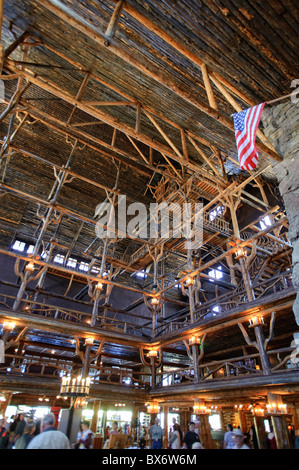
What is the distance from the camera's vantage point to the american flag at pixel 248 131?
14.6 ft

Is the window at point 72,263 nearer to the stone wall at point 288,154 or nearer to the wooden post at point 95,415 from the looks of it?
the wooden post at point 95,415

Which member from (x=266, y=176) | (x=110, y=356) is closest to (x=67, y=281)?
(x=110, y=356)

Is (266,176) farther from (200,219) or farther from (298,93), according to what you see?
(298,93)

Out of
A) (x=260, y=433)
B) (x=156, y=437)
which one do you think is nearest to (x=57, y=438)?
(x=156, y=437)

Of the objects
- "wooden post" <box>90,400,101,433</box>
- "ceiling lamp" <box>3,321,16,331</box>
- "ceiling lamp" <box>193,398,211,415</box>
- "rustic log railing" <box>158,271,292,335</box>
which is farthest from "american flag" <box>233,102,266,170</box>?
"wooden post" <box>90,400,101,433</box>

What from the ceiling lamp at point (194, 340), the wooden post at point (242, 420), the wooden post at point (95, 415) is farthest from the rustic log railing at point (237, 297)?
the wooden post at point (95, 415)

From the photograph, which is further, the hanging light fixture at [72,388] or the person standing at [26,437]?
the hanging light fixture at [72,388]

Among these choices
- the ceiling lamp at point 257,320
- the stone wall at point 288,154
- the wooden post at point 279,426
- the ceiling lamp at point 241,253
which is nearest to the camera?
the stone wall at point 288,154

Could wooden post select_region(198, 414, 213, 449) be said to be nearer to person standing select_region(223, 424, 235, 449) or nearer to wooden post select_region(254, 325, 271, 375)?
person standing select_region(223, 424, 235, 449)

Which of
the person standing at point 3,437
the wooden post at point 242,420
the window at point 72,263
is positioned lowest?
the person standing at point 3,437

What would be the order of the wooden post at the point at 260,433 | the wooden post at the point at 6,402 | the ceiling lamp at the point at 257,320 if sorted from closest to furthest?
the ceiling lamp at the point at 257,320 < the wooden post at the point at 260,433 < the wooden post at the point at 6,402

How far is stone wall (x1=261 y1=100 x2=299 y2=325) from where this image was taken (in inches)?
142

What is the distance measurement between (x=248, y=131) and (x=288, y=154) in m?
0.83

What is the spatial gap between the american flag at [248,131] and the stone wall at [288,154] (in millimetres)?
391
